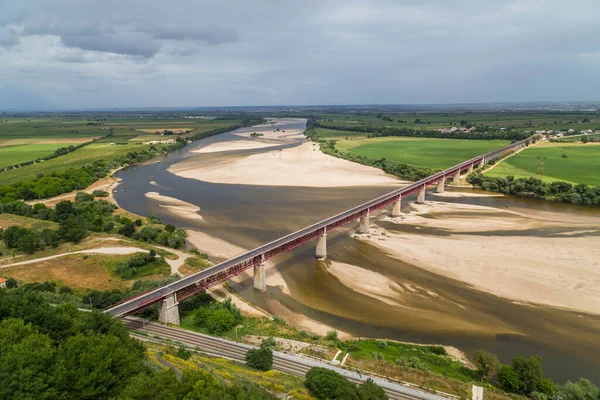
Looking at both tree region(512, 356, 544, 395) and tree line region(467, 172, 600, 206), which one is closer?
tree region(512, 356, 544, 395)

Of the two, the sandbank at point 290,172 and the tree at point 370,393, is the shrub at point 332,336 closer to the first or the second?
the tree at point 370,393

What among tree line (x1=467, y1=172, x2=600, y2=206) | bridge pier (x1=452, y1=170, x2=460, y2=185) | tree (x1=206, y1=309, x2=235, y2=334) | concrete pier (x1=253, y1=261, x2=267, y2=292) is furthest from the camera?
bridge pier (x1=452, y1=170, x2=460, y2=185)

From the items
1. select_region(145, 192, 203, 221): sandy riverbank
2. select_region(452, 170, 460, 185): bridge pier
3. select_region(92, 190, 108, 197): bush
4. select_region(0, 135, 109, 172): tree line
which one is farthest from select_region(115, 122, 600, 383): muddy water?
select_region(0, 135, 109, 172): tree line

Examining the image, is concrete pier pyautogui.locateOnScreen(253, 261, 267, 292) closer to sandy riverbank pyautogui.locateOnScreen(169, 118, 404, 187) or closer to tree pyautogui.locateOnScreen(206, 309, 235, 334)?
tree pyautogui.locateOnScreen(206, 309, 235, 334)

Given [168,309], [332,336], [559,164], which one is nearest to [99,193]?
A: [168,309]

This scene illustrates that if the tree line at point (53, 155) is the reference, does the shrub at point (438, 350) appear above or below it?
below

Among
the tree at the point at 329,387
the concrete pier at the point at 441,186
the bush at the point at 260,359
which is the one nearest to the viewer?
the tree at the point at 329,387

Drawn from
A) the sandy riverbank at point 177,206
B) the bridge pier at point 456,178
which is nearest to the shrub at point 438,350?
the sandy riverbank at point 177,206
